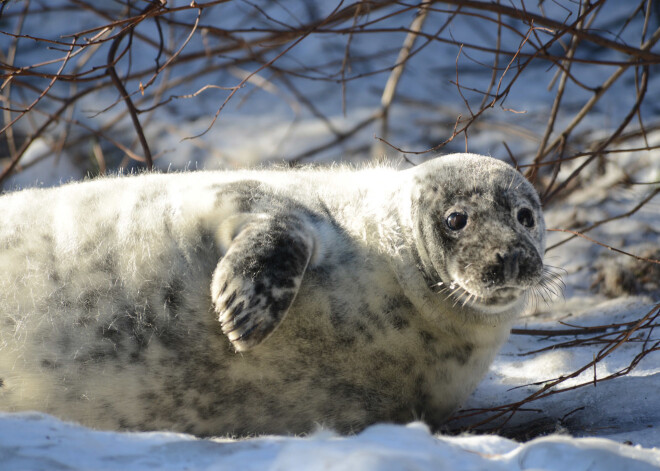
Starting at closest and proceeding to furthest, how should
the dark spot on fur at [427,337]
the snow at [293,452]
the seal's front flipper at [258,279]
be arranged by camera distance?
the snow at [293,452] → the seal's front flipper at [258,279] → the dark spot on fur at [427,337]

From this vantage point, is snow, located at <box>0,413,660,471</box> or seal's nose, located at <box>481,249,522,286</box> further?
seal's nose, located at <box>481,249,522,286</box>

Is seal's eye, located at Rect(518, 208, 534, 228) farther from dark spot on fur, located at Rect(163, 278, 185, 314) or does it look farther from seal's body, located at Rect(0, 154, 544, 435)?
dark spot on fur, located at Rect(163, 278, 185, 314)

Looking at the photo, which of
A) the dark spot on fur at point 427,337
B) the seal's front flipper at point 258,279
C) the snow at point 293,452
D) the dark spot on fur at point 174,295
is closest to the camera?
the snow at point 293,452

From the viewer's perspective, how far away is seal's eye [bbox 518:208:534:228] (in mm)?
2143

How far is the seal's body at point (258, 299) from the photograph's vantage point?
1.87 m

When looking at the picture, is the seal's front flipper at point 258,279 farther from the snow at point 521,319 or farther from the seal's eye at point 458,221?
the seal's eye at point 458,221

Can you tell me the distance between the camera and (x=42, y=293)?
1.92 m

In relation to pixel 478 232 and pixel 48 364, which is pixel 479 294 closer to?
pixel 478 232

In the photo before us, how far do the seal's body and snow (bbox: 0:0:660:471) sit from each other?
28cm

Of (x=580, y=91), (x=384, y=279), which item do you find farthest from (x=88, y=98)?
(x=384, y=279)

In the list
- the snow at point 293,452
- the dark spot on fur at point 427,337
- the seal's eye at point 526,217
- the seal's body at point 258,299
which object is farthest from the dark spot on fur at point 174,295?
the seal's eye at point 526,217

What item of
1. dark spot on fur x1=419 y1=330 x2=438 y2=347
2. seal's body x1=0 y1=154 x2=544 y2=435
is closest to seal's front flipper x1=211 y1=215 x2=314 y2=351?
seal's body x1=0 y1=154 x2=544 y2=435

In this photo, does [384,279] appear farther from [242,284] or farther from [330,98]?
[330,98]

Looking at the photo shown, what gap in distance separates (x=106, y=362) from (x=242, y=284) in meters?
0.42
